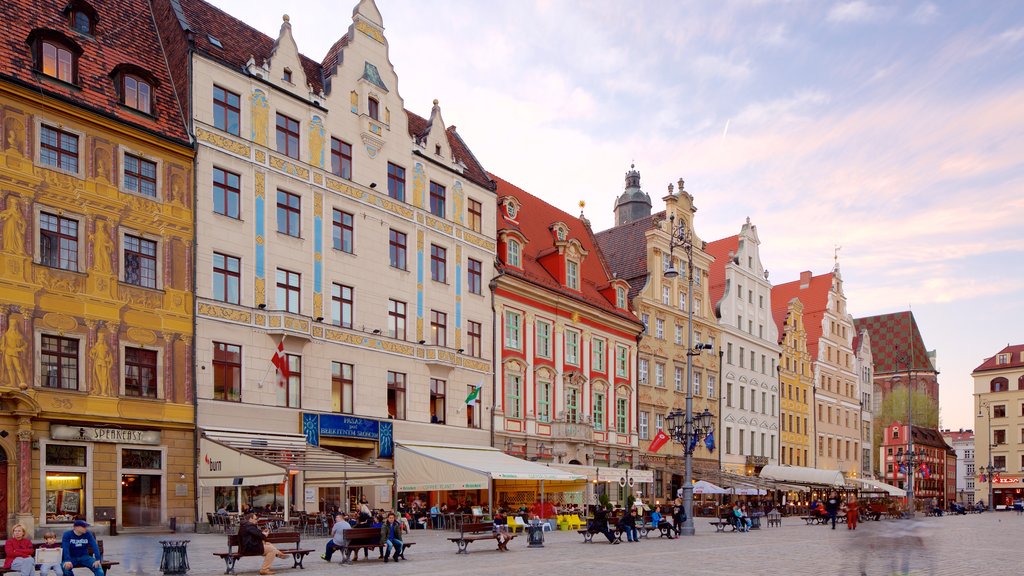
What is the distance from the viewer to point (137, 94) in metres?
32.0

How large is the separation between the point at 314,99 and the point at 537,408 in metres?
18.4

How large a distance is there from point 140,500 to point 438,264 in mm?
16927

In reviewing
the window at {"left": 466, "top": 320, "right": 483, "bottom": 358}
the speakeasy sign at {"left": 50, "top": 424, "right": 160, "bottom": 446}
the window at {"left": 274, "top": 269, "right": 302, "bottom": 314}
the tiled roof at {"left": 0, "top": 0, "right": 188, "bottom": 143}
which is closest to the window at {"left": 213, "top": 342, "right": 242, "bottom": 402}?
the window at {"left": 274, "top": 269, "right": 302, "bottom": 314}

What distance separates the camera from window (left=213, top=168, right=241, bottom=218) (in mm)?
33875

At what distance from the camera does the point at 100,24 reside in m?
32.7

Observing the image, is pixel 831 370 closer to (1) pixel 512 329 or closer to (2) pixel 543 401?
(2) pixel 543 401

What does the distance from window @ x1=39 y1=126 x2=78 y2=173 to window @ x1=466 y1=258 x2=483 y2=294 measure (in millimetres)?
19080

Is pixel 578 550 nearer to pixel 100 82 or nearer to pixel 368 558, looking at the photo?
pixel 368 558

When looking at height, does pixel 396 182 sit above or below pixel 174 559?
above

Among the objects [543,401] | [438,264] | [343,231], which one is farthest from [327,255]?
[543,401]

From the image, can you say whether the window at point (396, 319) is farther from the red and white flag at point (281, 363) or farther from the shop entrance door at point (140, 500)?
the shop entrance door at point (140, 500)

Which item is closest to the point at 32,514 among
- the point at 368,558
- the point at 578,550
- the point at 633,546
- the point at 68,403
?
the point at 68,403

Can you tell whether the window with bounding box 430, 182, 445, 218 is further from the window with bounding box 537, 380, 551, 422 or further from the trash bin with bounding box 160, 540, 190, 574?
the trash bin with bounding box 160, 540, 190, 574

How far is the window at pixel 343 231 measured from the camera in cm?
3859
